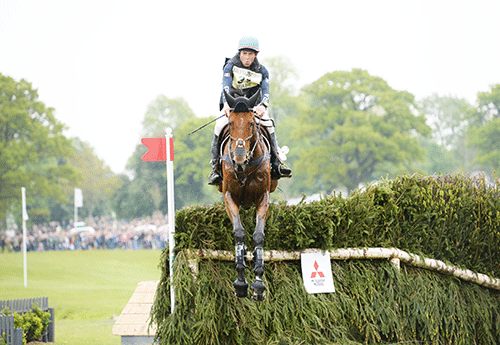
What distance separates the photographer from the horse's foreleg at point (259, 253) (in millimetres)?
5816

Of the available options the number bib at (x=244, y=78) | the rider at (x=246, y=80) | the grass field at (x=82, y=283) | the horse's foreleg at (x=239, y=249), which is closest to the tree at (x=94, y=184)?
the grass field at (x=82, y=283)

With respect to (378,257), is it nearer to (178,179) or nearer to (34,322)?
(34,322)

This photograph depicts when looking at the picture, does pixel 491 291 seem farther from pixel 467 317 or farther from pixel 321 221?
pixel 321 221

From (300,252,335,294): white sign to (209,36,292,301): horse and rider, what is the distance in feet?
3.77

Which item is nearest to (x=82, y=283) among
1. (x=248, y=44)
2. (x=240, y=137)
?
(x=248, y=44)

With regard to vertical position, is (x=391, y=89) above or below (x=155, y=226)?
above

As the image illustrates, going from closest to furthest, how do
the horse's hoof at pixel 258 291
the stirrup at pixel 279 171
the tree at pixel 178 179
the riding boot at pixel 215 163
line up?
the horse's hoof at pixel 258 291 < the riding boot at pixel 215 163 < the stirrup at pixel 279 171 < the tree at pixel 178 179

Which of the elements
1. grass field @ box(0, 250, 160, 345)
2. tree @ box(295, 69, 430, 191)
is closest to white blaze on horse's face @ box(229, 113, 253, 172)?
grass field @ box(0, 250, 160, 345)

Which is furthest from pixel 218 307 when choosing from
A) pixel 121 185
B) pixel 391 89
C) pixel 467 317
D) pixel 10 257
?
pixel 121 185

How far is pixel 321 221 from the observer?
743cm

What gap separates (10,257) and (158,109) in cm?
3237

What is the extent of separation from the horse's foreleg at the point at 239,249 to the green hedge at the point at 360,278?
2.44 ft

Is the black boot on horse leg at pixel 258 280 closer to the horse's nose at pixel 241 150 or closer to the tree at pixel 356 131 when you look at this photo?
the horse's nose at pixel 241 150

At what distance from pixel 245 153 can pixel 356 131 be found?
39.1 m
